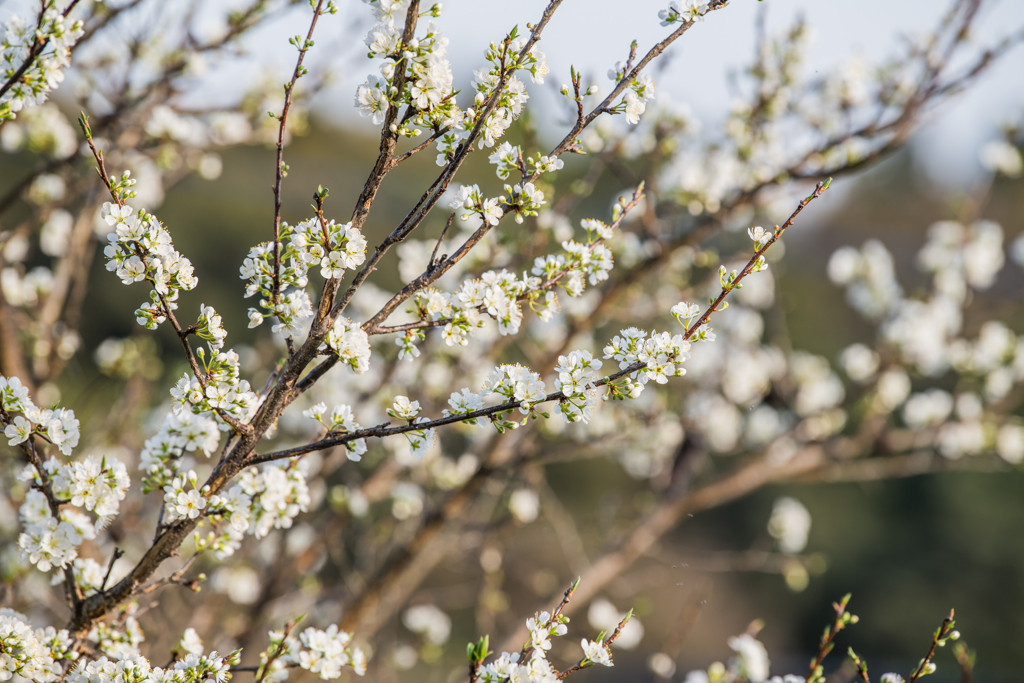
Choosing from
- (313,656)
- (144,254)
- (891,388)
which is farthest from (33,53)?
(891,388)

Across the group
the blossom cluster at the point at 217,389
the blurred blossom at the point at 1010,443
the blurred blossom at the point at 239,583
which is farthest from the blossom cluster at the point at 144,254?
the blurred blossom at the point at 1010,443

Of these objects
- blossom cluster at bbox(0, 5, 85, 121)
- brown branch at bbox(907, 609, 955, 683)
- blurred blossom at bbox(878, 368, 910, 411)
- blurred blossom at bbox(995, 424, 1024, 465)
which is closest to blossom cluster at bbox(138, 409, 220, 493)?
blossom cluster at bbox(0, 5, 85, 121)

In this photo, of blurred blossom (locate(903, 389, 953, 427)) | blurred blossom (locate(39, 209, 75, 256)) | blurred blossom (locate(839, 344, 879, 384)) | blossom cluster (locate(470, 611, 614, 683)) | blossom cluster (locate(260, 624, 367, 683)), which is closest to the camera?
blossom cluster (locate(470, 611, 614, 683))

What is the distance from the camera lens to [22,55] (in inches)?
67.0

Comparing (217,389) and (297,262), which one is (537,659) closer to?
(217,389)

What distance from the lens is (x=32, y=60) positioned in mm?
1673

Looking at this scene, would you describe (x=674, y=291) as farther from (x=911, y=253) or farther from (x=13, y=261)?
(x=911, y=253)

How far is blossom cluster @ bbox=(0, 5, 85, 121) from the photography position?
1676mm

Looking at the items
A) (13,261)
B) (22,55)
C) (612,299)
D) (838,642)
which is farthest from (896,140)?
(838,642)

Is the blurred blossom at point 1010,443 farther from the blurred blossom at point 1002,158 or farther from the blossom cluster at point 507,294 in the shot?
the blossom cluster at point 507,294

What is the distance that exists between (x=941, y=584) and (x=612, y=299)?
43.0 feet

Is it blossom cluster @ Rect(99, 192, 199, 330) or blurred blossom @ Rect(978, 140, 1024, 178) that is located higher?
blurred blossom @ Rect(978, 140, 1024, 178)

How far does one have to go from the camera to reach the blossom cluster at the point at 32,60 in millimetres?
1676

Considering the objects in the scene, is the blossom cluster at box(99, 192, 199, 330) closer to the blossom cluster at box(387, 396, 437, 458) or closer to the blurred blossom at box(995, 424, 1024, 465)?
the blossom cluster at box(387, 396, 437, 458)
